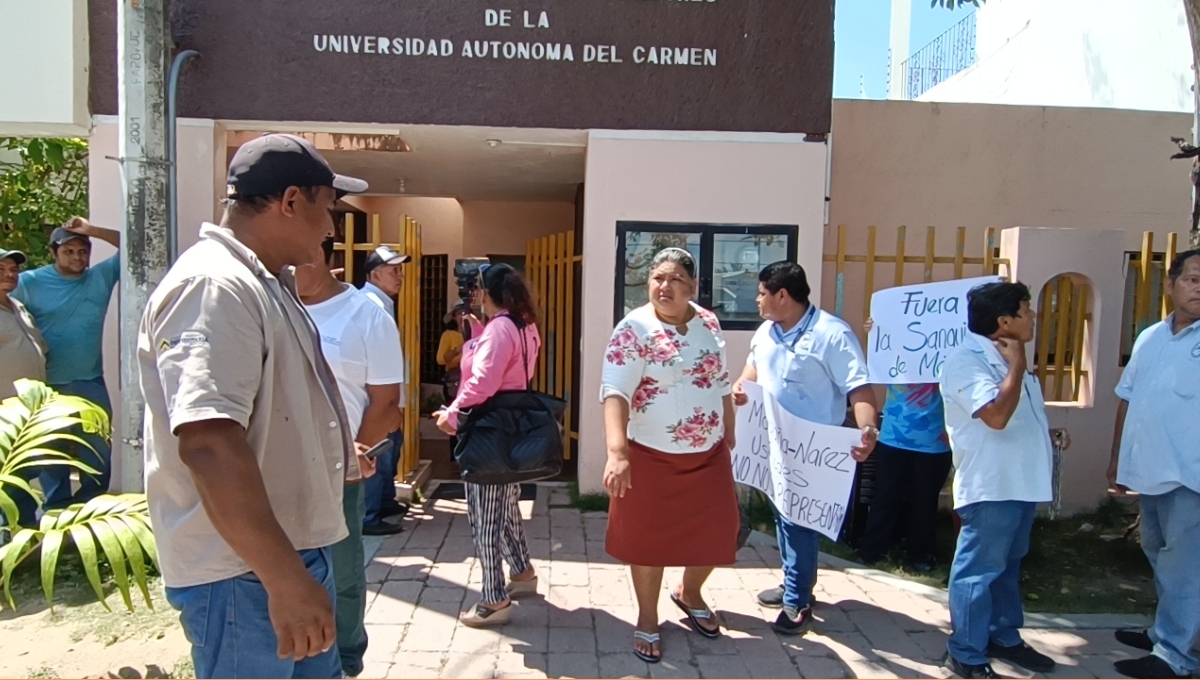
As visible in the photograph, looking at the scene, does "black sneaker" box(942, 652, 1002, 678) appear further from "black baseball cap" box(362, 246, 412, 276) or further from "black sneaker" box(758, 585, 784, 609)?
"black baseball cap" box(362, 246, 412, 276)

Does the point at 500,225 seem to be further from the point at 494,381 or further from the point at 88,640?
the point at 88,640

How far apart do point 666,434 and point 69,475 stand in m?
4.03

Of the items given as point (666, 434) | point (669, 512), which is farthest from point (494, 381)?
point (669, 512)

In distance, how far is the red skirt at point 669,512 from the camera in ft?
11.7

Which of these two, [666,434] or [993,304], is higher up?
[993,304]

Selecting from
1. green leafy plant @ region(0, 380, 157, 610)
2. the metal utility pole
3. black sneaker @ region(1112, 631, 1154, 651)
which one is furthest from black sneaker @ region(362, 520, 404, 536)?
black sneaker @ region(1112, 631, 1154, 651)

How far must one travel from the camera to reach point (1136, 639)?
153 inches

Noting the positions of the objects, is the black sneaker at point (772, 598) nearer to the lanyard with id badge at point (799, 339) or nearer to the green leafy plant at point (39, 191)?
the lanyard with id badge at point (799, 339)

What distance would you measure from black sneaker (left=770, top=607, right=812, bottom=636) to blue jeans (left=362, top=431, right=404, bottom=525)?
2.59 meters

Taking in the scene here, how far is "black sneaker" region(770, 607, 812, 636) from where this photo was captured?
3902 mm

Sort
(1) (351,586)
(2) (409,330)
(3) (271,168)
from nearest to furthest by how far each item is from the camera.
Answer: (3) (271,168) < (1) (351,586) < (2) (409,330)

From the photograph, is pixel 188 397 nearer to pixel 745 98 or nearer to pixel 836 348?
pixel 836 348

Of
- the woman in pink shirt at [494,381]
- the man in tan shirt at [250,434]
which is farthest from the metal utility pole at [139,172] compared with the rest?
the man in tan shirt at [250,434]

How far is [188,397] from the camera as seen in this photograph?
1646mm
